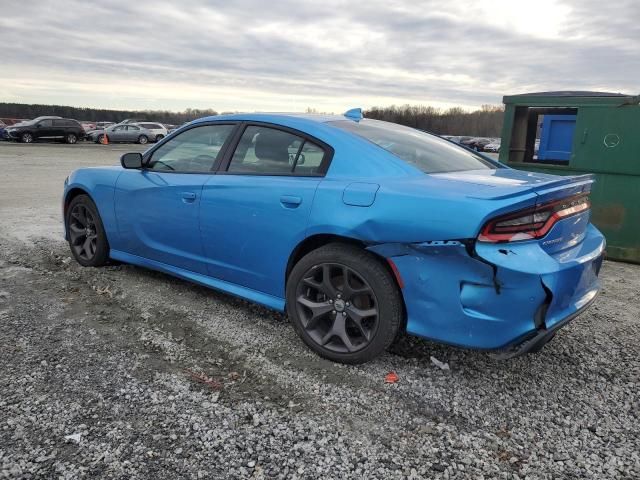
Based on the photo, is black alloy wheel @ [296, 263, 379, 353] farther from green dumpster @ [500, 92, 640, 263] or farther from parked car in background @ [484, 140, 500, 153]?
parked car in background @ [484, 140, 500, 153]

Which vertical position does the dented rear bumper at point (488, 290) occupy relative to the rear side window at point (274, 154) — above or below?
below

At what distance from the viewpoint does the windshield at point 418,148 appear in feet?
10.6

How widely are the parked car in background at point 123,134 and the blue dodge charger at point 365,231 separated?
32302 millimetres

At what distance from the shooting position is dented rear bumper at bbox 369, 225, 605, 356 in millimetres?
2479

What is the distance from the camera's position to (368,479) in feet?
6.93

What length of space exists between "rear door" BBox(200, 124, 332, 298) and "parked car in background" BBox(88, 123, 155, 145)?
33.1 m

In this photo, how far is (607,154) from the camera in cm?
572

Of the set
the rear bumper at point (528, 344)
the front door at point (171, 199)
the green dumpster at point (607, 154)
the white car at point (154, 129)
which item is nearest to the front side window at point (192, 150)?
the front door at point (171, 199)

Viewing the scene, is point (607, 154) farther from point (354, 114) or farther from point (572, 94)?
point (354, 114)

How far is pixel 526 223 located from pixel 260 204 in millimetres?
1571

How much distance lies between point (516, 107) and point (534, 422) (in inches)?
196

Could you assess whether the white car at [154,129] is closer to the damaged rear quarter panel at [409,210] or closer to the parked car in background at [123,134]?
the parked car in background at [123,134]

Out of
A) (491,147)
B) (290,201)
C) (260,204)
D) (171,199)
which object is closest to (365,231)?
(290,201)

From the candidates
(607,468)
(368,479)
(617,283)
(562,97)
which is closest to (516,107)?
(562,97)
